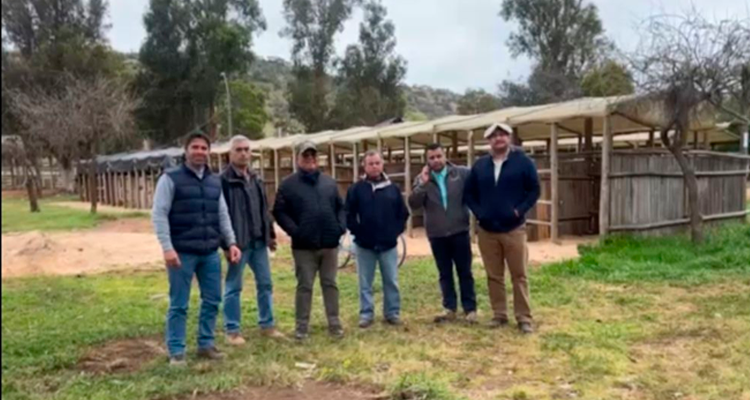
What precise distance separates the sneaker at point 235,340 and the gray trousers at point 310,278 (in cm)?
43

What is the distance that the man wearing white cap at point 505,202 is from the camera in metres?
5.34

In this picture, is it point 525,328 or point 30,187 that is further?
point 30,187

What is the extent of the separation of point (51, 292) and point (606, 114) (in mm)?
7638

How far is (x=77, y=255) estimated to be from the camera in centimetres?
1115

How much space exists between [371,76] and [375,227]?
40.0 metres

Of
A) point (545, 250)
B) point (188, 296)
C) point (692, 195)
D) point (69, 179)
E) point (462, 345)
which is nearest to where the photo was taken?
point (188, 296)

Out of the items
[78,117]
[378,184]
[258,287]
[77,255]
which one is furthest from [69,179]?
[378,184]

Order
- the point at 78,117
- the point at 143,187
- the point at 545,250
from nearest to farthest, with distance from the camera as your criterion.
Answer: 1. the point at 545,250
2. the point at 143,187
3. the point at 78,117

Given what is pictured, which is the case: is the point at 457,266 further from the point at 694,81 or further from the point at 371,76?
the point at 371,76

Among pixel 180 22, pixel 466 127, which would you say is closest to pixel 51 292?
pixel 466 127

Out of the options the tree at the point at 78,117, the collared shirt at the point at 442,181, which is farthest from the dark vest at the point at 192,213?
the tree at the point at 78,117

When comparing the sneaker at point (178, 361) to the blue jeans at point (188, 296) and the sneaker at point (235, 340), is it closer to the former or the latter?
the blue jeans at point (188, 296)

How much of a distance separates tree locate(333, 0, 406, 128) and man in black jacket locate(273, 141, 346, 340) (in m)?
37.4

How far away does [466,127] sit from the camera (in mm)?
12664
